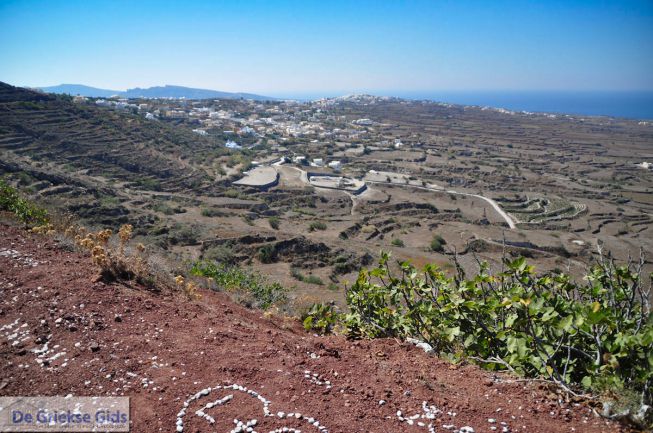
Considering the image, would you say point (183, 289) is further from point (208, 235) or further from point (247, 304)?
point (208, 235)

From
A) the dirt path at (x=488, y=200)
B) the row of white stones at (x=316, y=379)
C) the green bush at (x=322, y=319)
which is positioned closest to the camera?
the row of white stones at (x=316, y=379)

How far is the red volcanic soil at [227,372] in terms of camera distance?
258 cm

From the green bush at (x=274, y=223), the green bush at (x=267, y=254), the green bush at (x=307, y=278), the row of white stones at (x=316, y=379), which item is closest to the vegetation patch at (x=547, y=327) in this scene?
the row of white stones at (x=316, y=379)

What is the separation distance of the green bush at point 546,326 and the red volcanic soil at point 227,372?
0.22m

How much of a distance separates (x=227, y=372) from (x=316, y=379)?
710mm

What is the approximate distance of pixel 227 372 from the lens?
312cm

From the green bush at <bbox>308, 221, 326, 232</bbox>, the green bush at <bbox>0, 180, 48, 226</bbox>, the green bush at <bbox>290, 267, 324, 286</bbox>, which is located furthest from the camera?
the green bush at <bbox>308, 221, 326, 232</bbox>

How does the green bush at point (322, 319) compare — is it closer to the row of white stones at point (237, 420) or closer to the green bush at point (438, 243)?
the row of white stones at point (237, 420)

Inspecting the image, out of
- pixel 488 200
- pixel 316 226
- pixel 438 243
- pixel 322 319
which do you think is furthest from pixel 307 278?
pixel 488 200

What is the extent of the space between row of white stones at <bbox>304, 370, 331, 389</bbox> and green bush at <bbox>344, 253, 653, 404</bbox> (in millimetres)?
1062

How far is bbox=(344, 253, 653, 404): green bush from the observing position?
8.30 ft

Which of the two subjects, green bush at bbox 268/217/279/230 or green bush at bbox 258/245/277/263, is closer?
green bush at bbox 258/245/277/263

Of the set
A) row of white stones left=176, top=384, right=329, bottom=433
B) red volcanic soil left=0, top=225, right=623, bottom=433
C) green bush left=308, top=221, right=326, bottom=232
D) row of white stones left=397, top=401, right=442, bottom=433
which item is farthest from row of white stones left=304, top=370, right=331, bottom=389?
green bush left=308, top=221, right=326, bottom=232

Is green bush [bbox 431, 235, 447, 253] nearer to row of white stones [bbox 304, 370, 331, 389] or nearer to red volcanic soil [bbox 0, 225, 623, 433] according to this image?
red volcanic soil [bbox 0, 225, 623, 433]
